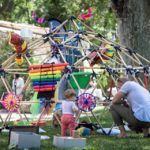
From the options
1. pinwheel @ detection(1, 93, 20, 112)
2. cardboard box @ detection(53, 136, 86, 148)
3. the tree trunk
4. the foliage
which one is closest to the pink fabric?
cardboard box @ detection(53, 136, 86, 148)

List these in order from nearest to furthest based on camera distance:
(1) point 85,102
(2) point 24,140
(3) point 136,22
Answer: (2) point 24,140 < (1) point 85,102 < (3) point 136,22

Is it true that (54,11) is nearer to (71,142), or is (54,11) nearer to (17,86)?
(17,86)

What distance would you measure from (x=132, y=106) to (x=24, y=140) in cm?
242

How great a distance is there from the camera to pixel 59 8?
92.1 feet

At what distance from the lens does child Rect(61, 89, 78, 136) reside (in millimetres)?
8750

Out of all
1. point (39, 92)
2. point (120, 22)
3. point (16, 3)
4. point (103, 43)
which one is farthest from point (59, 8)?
point (39, 92)

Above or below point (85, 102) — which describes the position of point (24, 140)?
below

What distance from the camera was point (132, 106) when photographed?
9.01m

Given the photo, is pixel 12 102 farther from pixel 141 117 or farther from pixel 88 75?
pixel 141 117

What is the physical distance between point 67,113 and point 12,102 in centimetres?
146

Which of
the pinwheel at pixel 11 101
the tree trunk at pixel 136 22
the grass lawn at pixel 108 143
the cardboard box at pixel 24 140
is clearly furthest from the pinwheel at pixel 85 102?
the tree trunk at pixel 136 22

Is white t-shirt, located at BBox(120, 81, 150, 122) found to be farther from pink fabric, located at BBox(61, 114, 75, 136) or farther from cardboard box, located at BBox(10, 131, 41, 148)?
cardboard box, located at BBox(10, 131, 41, 148)

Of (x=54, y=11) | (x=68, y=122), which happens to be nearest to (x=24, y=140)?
(x=68, y=122)

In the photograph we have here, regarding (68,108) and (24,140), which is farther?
(68,108)
